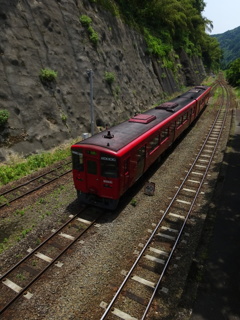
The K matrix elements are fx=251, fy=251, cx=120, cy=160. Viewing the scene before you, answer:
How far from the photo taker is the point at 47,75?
18672 millimetres

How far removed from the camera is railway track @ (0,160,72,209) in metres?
12.6

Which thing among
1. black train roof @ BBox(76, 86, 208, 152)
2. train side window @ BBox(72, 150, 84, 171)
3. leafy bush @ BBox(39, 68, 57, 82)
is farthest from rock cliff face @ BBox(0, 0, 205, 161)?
black train roof @ BBox(76, 86, 208, 152)

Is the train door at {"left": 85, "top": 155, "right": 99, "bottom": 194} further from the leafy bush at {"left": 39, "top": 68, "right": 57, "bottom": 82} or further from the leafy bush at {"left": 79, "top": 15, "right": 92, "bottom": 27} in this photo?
the leafy bush at {"left": 79, "top": 15, "right": 92, "bottom": 27}

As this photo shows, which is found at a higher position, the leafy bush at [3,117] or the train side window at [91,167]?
the leafy bush at [3,117]

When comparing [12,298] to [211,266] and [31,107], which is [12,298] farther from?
[31,107]

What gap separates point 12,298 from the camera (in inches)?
294

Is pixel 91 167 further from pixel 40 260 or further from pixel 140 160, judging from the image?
pixel 40 260

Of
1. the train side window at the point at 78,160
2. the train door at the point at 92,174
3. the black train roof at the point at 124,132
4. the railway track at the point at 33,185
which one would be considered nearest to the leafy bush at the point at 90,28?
the black train roof at the point at 124,132

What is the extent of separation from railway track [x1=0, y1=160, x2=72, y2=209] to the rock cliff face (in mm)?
2591

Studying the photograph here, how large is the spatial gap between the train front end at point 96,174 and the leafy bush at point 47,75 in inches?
389

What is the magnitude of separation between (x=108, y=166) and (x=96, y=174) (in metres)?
0.75

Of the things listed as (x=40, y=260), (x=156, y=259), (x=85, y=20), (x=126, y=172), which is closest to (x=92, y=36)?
(x=85, y=20)

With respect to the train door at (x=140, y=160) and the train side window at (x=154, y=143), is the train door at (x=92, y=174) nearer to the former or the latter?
the train door at (x=140, y=160)

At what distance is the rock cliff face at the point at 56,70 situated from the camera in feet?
55.0
